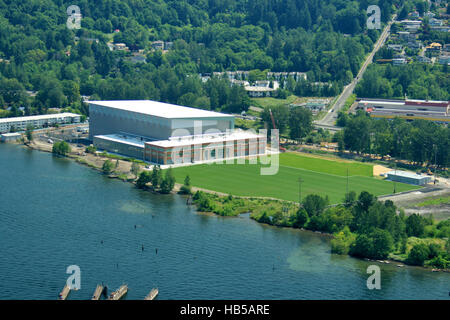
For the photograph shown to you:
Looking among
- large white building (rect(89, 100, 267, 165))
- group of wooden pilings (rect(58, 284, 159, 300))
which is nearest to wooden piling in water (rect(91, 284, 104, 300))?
group of wooden pilings (rect(58, 284, 159, 300))

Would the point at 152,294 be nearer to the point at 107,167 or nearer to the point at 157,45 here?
the point at 107,167

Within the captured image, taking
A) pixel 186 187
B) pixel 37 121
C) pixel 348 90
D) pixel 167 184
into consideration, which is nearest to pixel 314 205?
pixel 186 187

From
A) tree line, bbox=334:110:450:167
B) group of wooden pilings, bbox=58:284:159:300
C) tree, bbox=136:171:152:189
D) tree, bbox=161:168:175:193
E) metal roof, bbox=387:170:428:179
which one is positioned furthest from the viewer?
tree line, bbox=334:110:450:167

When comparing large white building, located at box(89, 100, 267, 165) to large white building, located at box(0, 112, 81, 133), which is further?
large white building, located at box(0, 112, 81, 133)

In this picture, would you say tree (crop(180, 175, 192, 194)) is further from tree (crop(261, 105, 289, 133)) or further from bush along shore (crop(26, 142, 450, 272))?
tree (crop(261, 105, 289, 133))

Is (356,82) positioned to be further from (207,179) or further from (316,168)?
(207,179)
